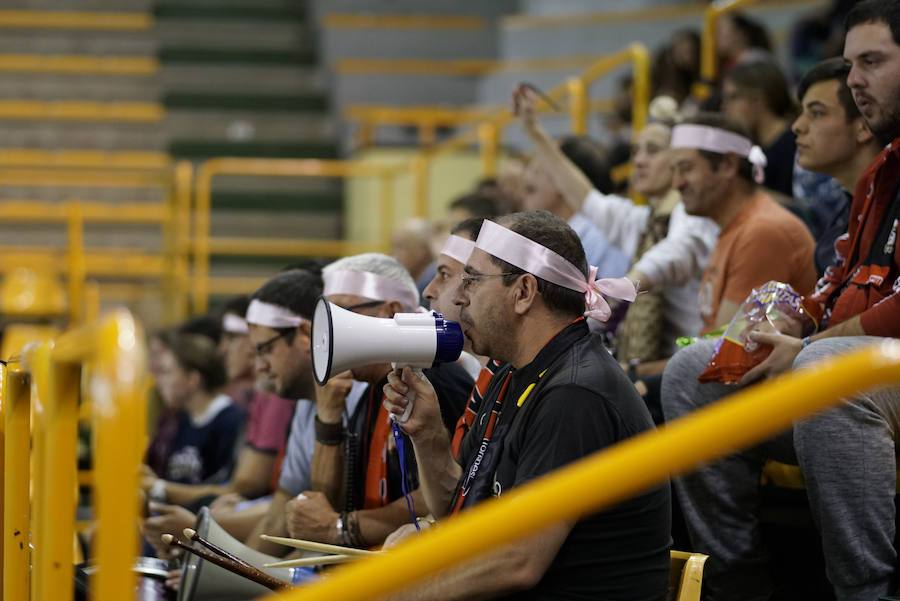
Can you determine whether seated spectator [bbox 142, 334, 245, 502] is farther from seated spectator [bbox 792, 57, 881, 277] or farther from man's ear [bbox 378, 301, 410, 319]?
seated spectator [bbox 792, 57, 881, 277]

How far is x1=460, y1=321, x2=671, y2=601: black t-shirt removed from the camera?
101 inches

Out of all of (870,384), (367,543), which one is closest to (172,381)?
(367,543)

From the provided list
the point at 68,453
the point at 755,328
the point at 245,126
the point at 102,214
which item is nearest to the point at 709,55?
the point at 755,328

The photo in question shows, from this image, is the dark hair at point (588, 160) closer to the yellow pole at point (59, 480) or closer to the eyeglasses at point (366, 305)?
the eyeglasses at point (366, 305)

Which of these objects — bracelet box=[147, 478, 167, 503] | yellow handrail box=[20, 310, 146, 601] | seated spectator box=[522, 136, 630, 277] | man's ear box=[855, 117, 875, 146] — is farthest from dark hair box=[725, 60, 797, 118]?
yellow handrail box=[20, 310, 146, 601]

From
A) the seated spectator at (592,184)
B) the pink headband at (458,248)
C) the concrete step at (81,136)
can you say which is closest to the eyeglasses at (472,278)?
the pink headband at (458,248)

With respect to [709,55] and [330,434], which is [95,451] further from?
[709,55]

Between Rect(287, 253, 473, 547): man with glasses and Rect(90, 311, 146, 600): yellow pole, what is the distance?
194cm

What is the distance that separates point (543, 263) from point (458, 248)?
750 millimetres

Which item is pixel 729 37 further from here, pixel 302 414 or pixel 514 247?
pixel 514 247

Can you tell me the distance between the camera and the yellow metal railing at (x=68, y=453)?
1.56 meters

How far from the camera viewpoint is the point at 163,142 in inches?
537

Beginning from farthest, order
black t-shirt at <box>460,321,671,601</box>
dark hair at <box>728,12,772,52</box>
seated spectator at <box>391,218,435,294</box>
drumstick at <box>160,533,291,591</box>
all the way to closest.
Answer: dark hair at <box>728,12,772,52</box>
seated spectator at <box>391,218,435,294</box>
drumstick at <box>160,533,291,591</box>
black t-shirt at <box>460,321,671,601</box>

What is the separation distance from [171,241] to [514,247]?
831 centimetres
